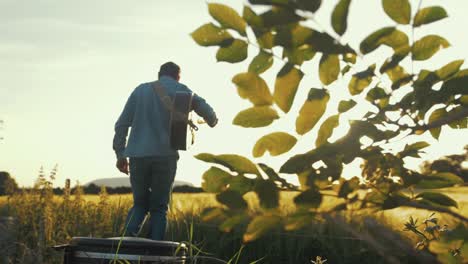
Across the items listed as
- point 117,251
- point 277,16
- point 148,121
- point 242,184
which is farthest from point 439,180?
point 148,121

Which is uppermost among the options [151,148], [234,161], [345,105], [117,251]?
[151,148]

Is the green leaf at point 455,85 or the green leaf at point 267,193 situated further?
the green leaf at point 455,85

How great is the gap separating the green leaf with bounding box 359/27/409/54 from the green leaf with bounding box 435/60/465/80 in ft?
0.45

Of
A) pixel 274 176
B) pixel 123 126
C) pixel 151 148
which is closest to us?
pixel 274 176

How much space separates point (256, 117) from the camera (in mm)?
1266

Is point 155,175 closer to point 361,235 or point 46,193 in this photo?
point 46,193

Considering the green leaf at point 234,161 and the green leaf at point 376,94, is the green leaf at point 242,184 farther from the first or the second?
the green leaf at point 376,94

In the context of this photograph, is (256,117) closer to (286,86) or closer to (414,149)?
(286,86)

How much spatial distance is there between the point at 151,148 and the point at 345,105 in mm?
4437

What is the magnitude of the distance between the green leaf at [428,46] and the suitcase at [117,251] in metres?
2.07

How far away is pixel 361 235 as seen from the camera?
105 centimetres

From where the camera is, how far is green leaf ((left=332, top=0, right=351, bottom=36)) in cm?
111

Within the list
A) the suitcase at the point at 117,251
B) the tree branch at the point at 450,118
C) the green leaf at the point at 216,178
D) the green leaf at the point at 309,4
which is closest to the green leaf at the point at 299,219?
the green leaf at the point at 216,178

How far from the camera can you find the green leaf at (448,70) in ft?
4.37
